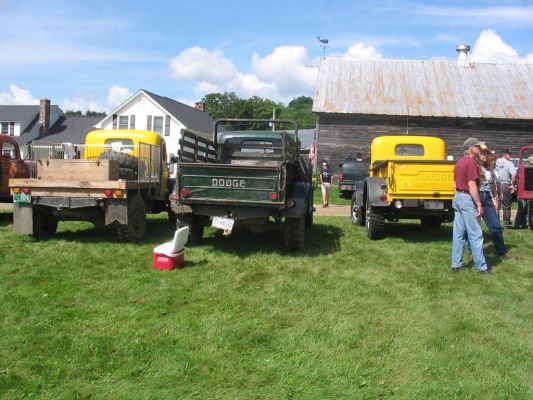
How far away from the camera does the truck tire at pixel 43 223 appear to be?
9.09 metres

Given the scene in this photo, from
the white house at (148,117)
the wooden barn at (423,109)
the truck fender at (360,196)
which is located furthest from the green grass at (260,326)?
the white house at (148,117)

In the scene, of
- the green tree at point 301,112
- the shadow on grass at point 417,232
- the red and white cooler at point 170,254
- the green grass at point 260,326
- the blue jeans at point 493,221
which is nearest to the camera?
the green grass at point 260,326

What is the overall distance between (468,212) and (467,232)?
10.7 inches

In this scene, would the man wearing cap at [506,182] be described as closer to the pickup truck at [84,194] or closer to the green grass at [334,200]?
the green grass at [334,200]

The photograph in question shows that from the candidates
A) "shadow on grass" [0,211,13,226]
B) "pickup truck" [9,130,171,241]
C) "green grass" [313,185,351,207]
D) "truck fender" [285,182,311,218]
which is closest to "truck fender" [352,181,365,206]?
"truck fender" [285,182,311,218]

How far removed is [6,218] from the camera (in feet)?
41.4

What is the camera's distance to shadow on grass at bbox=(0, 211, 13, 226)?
1159 centimetres

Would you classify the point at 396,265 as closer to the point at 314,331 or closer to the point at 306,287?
the point at 306,287

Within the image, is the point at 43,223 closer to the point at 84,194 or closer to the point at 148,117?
the point at 84,194

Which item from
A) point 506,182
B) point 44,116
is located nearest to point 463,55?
point 506,182

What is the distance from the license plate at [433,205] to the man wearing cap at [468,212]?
1746mm

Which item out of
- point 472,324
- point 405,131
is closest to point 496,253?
point 472,324

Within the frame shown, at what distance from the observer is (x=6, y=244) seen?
8.78 metres

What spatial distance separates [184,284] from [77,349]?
2.16 meters
